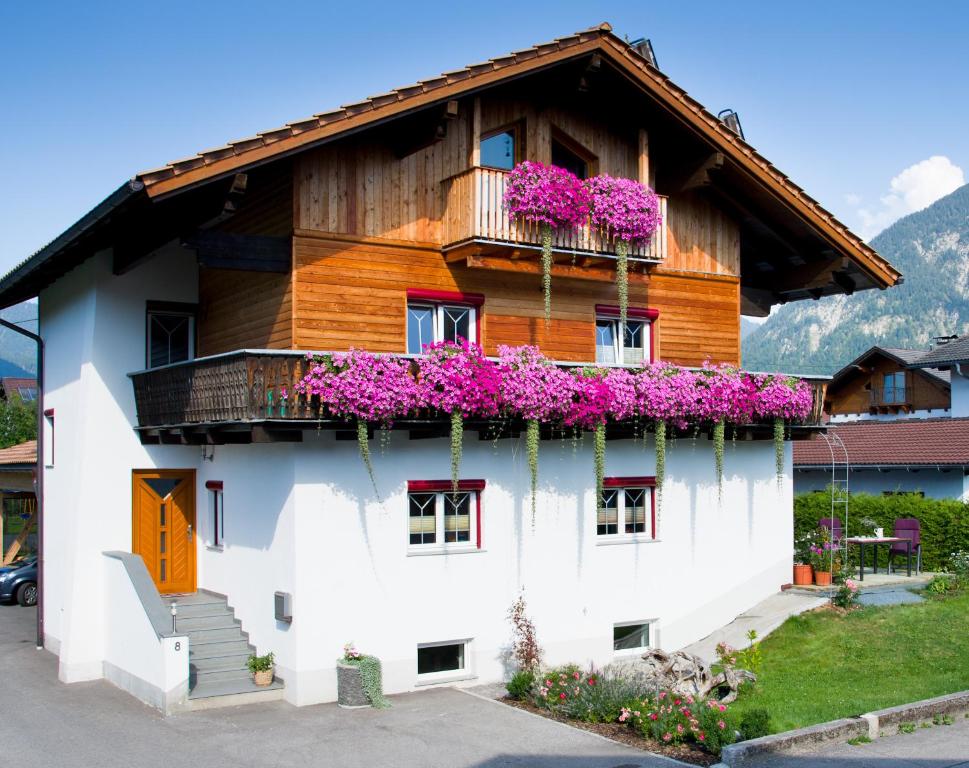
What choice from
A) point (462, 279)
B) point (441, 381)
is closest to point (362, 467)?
point (441, 381)

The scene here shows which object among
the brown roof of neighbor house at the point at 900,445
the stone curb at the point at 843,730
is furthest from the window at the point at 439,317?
the brown roof of neighbor house at the point at 900,445

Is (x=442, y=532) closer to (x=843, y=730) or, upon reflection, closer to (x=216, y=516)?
(x=216, y=516)

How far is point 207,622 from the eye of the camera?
17.9 m

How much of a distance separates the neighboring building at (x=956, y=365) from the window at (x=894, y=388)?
4.62 metres

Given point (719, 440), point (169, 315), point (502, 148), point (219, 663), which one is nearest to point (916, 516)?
point (719, 440)

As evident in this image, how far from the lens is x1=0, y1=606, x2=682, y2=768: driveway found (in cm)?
1339

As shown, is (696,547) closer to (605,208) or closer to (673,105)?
(605,208)

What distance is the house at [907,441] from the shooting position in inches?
Answer: 1286

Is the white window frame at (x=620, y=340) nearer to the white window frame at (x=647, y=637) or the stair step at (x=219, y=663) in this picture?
the white window frame at (x=647, y=637)

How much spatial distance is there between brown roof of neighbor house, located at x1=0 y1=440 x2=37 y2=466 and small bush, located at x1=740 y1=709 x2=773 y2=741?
682 inches

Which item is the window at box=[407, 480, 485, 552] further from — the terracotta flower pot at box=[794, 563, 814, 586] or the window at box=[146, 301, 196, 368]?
the terracotta flower pot at box=[794, 563, 814, 586]

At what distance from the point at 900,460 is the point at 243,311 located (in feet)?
71.1

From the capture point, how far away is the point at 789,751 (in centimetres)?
1270

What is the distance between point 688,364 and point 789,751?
9265 millimetres
